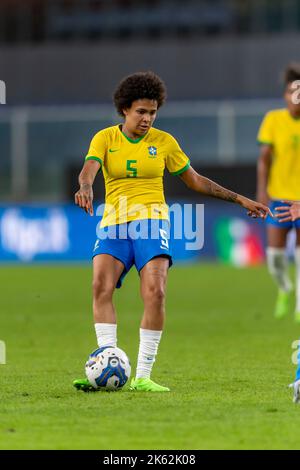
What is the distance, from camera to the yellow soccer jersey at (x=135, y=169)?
8445mm

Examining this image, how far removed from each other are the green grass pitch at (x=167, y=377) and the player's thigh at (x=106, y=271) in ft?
2.40

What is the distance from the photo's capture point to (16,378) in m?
8.98

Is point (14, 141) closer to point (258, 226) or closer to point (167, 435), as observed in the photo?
point (258, 226)

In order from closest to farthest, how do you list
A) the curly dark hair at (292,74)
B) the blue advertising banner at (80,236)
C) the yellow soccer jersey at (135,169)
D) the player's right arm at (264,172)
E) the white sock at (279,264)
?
the yellow soccer jersey at (135,169) < the curly dark hair at (292,74) < the player's right arm at (264,172) < the white sock at (279,264) < the blue advertising banner at (80,236)

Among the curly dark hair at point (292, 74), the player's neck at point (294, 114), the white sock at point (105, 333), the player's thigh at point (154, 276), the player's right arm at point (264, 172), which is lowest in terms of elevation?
the white sock at point (105, 333)

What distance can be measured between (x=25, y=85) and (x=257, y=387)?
92.8ft

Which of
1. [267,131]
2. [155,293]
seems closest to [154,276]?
[155,293]

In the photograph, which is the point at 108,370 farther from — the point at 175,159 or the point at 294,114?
the point at 294,114

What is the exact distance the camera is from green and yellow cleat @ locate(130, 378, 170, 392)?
8180mm

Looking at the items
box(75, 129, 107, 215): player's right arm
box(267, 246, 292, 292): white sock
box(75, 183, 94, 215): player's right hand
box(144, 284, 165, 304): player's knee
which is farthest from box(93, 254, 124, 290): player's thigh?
box(267, 246, 292, 292): white sock

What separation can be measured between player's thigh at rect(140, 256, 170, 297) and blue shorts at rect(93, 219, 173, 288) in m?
0.04

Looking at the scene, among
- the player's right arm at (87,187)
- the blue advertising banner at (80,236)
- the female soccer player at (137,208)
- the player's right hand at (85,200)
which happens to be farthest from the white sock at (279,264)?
the blue advertising banner at (80,236)

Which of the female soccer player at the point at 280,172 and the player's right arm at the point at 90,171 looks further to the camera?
the female soccer player at the point at 280,172

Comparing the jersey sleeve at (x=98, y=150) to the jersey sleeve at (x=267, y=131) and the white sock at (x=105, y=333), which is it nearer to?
the white sock at (x=105, y=333)
